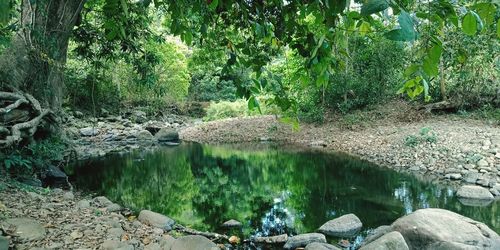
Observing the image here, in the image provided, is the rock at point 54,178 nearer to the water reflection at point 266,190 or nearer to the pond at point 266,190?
the pond at point 266,190

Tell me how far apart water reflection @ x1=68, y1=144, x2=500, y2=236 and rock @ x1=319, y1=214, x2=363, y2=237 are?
161 mm

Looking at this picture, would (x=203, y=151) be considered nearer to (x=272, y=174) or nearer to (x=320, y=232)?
(x=272, y=174)

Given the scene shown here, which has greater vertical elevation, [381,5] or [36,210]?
[381,5]

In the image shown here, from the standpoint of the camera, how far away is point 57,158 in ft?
22.6

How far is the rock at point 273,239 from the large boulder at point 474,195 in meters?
3.44

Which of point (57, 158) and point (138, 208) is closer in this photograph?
point (138, 208)

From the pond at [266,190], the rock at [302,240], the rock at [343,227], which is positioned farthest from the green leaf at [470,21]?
the rock at [343,227]

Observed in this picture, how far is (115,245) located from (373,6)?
3779mm

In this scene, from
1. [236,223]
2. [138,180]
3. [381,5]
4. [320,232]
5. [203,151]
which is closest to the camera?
[381,5]

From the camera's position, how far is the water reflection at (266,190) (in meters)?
6.10

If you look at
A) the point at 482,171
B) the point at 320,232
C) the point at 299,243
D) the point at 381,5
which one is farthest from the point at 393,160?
the point at 381,5

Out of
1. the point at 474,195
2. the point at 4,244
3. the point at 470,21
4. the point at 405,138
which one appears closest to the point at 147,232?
the point at 4,244

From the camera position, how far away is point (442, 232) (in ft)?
13.9

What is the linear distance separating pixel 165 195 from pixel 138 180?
4.67 feet
